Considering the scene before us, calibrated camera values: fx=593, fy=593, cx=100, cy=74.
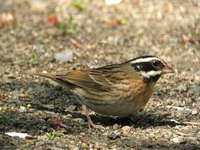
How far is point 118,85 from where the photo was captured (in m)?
7.57

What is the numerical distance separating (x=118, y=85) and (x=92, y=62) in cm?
299

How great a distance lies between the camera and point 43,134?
6.96m

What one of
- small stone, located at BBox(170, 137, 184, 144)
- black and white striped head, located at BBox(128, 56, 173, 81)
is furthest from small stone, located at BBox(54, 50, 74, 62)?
small stone, located at BBox(170, 137, 184, 144)

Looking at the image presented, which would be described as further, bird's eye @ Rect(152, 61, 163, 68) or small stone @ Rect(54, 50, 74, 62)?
small stone @ Rect(54, 50, 74, 62)

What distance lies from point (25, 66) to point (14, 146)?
374 cm

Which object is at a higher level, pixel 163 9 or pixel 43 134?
pixel 163 9

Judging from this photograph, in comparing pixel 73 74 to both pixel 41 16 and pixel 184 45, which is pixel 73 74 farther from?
pixel 41 16

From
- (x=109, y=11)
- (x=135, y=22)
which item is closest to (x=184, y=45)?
(x=135, y=22)

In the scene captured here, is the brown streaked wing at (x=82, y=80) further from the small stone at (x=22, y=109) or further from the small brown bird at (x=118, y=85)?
the small stone at (x=22, y=109)

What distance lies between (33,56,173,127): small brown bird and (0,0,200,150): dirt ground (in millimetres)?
275

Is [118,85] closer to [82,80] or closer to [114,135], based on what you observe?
[82,80]

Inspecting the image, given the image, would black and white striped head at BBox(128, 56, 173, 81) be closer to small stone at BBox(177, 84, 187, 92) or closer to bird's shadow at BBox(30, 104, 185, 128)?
bird's shadow at BBox(30, 104, 185, 128)

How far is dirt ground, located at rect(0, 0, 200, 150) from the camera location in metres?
7.05

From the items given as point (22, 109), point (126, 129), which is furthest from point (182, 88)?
point (22, 109)
